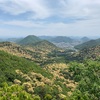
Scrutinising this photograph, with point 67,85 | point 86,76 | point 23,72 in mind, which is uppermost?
point 86,76

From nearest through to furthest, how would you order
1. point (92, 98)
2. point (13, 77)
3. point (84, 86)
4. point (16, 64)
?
point (92, 98), point (84, 86), point (13, 77), point (16, 64)

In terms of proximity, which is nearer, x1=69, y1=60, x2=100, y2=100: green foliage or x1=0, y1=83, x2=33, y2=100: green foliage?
x1=69, y1=60, x2=100, y2=100: green foliage

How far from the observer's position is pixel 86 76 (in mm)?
46188

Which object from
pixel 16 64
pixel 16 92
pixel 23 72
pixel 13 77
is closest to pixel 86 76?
pixel 16 92

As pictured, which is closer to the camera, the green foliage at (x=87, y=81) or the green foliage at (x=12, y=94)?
the green foliage at (x=87, y=81)

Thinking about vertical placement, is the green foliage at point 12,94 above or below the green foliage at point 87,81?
below

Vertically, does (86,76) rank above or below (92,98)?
above

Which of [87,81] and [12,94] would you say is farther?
[87,81]

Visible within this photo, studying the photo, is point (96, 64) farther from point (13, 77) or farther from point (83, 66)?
point (13, 77)

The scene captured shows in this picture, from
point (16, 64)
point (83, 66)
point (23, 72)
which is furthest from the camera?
point (16, 64)

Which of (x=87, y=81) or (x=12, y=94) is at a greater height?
(x=87, y=81)

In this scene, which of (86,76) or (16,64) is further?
(16,64)

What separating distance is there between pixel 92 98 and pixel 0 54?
89733mm

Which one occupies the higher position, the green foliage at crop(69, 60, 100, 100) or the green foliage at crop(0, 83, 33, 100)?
the green foliage at crop(69, 60, 100, 100)
